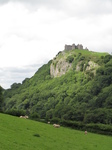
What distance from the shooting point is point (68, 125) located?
228ft

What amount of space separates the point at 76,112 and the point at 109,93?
36.9m

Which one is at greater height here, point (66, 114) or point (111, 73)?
point (111, 73)

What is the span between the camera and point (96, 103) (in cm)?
16450

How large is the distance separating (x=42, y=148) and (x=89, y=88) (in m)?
173

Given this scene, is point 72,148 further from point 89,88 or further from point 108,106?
point 89,88

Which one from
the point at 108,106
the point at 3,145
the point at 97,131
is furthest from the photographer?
the point at 108,106

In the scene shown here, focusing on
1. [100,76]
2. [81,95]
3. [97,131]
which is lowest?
[97,131]

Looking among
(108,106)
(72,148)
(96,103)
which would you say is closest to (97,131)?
(72,148)

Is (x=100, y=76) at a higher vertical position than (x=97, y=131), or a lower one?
higher

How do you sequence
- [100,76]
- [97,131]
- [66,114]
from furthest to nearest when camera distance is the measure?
[100,76] → [66,114] → [97,131]

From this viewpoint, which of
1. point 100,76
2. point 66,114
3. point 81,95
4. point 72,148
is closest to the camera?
point 72,148

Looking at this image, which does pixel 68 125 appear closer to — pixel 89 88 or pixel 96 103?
pixel 96 103

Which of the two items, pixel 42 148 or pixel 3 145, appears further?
pixel 42 148

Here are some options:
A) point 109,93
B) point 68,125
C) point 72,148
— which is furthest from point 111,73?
point 72,148
